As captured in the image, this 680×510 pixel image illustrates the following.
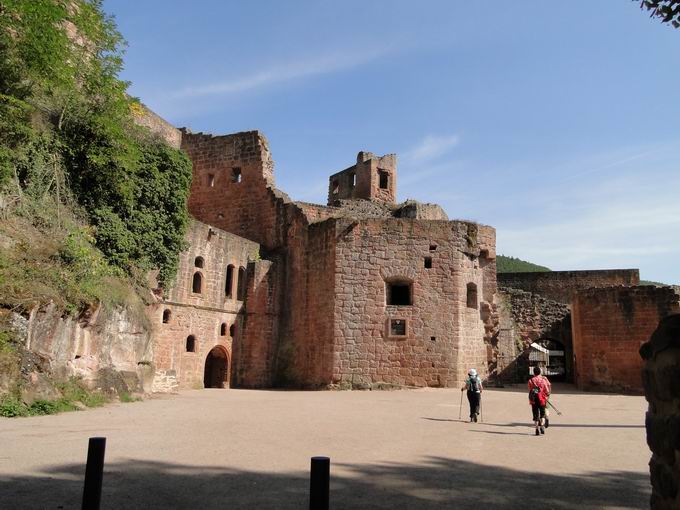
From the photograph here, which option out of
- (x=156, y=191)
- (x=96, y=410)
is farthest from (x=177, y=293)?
(x=96, y=410)

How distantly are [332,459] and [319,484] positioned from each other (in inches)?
123

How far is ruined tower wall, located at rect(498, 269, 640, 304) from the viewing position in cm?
3114

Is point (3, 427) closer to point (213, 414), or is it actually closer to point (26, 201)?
point (213, 414)

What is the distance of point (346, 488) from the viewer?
17.3ft

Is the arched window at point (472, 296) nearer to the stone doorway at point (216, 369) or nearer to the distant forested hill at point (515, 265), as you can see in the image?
the stone doorway at point (216, 369)

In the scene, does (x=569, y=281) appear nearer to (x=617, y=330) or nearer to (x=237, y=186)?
(x=617, y=330)

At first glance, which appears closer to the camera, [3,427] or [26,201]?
[3,427]

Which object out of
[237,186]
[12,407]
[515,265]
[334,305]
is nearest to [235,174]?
[237,186]

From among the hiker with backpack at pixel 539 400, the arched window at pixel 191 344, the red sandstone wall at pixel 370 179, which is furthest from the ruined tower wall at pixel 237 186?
the hiker with backpack at pixel 539 400

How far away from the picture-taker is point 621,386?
18422 mm

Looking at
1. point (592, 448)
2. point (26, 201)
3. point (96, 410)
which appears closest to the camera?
point (592, 448)

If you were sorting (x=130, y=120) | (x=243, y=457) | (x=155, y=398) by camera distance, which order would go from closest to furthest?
(x=243, y=457)
(x=155, y=398)
(x=130, y=120)

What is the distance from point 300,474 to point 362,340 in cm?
1325

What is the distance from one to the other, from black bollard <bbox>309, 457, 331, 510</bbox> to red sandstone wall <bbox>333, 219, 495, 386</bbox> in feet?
50.0
